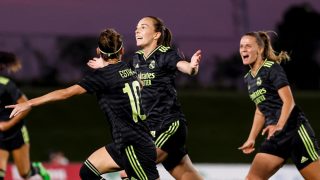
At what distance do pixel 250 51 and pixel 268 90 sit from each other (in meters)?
0.43

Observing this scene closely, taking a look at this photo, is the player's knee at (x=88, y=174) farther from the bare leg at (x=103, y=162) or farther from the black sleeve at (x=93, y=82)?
the black sleeve at (x=93, y=82)

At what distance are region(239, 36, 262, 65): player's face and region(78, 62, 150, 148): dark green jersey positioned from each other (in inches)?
50.9

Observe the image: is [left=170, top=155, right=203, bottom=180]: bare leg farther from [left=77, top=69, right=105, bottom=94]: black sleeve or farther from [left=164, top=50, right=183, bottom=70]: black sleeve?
[left=77, top=69, right=105, bottom=94]: black sleeve

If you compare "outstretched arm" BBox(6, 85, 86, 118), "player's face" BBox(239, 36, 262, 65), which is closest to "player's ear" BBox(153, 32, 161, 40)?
"player's face" BBox(239, 36, 262, 65)

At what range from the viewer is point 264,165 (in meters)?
7.69

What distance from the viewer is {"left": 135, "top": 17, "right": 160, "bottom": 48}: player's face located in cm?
771

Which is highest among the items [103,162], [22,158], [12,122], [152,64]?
[152,64]

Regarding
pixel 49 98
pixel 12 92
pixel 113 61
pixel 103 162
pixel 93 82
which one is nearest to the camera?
pixel 49 98

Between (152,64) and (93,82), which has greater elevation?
(93,82)

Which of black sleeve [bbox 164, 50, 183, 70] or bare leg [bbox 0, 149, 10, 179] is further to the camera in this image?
bare leg [bbox 0, 149, 10, 179]

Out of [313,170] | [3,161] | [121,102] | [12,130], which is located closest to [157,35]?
[121,102]

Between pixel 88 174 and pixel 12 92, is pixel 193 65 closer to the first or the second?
pixel 88 174

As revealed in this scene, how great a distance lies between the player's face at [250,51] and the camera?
7767mm

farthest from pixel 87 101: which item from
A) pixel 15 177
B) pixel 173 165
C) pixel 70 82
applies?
pixel 173 165
